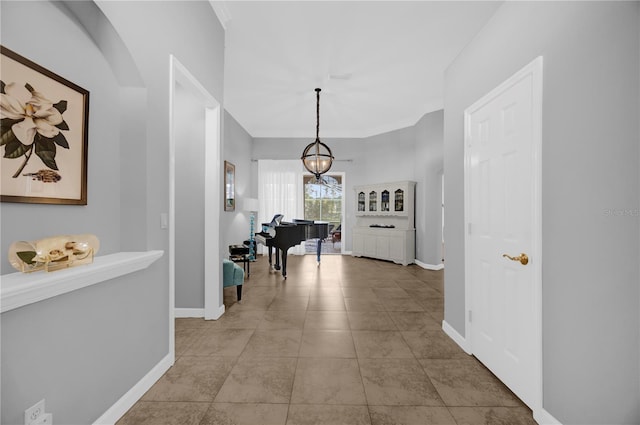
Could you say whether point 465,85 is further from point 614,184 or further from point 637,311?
point 637,311

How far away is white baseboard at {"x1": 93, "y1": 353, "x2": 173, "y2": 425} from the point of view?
150 centimetres

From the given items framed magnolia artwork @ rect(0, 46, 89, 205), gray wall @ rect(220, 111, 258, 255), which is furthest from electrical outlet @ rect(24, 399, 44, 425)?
gray wall @ rect(220, 111, 258, 255)

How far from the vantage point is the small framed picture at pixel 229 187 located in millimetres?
5363

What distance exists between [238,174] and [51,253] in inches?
207

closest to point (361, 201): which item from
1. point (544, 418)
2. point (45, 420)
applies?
point (544, 418)

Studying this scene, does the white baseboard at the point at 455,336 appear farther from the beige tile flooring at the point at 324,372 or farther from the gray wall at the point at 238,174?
the gray wall at the point at 238,174

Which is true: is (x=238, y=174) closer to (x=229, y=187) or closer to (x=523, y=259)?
(x=229, y=187)

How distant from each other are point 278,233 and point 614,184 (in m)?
4.28

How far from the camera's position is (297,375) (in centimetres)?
202

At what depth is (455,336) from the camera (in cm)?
258

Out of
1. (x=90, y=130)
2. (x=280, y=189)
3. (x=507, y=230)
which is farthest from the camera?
(x=280, y=189)

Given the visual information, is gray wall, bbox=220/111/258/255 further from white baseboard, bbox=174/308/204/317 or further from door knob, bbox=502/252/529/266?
door knob, bbox=502/252/529/266

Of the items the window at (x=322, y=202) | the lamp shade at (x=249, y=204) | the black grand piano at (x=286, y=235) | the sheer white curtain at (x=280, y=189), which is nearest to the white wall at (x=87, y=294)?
the black grand piano at (x=286, y=235)

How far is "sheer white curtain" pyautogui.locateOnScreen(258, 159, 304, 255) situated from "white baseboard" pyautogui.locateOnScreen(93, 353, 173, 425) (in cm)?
532
